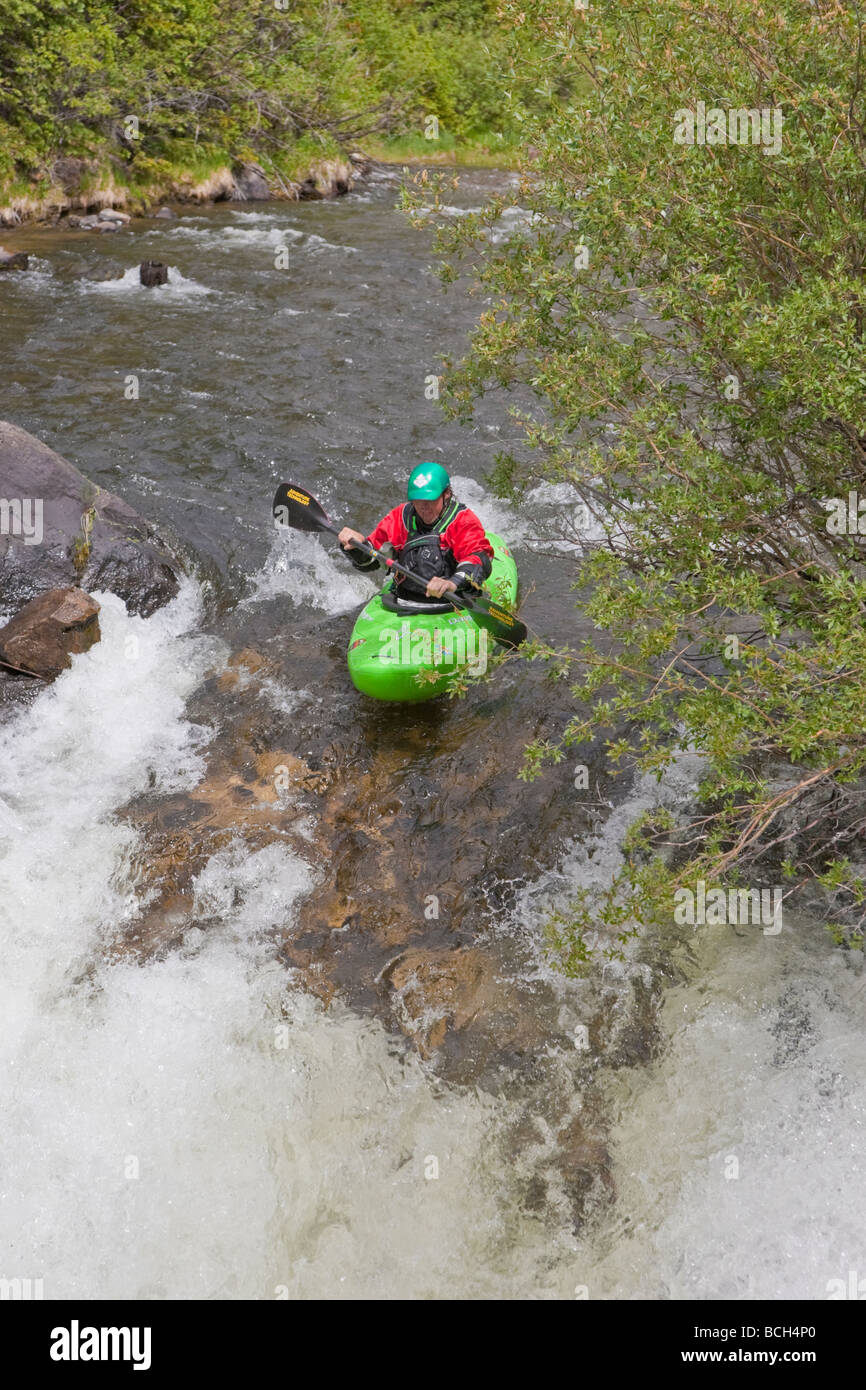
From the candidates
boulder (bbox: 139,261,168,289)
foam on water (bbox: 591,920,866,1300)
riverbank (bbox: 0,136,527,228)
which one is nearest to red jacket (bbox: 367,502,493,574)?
foam on water (bbox: 591,920,866,1300)

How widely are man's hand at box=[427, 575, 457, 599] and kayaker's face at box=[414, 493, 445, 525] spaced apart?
54 centimetres

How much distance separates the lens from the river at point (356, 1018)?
A: 380 cm

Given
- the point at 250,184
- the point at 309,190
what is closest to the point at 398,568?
the point at 250,184

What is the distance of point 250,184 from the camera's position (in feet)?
62.4

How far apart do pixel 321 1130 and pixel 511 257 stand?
4129 millimetres

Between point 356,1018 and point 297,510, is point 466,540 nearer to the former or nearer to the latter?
point 297,510

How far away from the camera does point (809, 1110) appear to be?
4098mm

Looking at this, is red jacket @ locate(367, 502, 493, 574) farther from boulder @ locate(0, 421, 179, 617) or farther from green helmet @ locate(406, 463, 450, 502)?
boulder @ locate(0, 421, 179, 617)

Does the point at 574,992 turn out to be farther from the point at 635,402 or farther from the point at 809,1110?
the point at 635,402

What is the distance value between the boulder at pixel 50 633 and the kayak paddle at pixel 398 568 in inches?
59.8

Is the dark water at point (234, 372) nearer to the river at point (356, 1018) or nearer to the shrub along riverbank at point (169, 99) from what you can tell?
the shrub along riverbank at point (169, 99)

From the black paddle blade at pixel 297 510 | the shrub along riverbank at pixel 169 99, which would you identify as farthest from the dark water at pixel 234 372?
the shrub along riverbank at pixel 169 99

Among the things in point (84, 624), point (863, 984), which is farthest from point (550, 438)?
point (84, 624)

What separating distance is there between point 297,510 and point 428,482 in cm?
125
